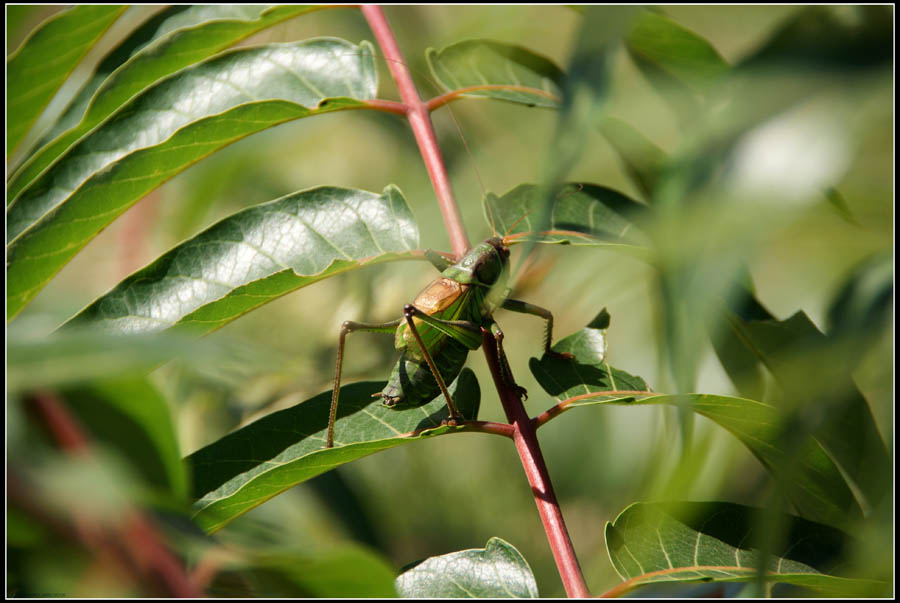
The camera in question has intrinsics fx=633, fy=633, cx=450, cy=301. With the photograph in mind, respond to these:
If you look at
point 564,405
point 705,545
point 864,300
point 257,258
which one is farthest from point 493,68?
point 864,300

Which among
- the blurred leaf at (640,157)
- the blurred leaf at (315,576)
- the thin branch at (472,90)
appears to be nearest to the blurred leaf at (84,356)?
the blurred leaf at (315,576)

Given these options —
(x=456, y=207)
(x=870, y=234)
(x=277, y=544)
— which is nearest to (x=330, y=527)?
(x=456, y=207)

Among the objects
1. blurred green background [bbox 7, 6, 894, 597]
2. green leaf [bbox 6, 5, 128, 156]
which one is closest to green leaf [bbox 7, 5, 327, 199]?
green leaf [bbox 6, 5, 128, 156]

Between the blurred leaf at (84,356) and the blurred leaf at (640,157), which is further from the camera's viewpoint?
the blurred leaf at (640,157)

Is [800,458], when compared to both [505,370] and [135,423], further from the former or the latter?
[135,423]

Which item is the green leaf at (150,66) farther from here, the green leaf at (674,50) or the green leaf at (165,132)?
the green leaf at (674,50)
